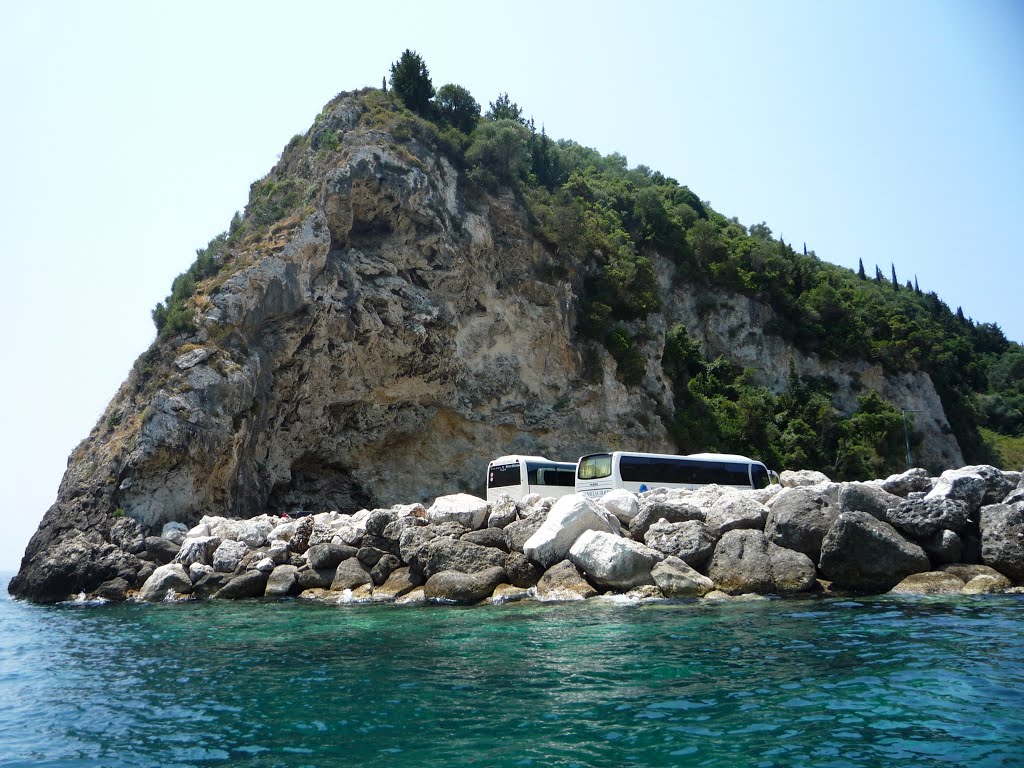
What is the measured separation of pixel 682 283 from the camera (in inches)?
1916

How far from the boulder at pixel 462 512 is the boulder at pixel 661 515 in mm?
3778

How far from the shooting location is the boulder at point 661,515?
16266 mm

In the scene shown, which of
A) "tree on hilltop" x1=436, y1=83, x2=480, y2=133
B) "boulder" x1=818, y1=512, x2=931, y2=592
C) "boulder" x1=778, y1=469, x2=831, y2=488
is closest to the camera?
"boulder" x1=818, y1=512, x2=931, y2=592

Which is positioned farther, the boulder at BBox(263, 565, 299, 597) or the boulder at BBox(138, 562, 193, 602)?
the boulder at BBox(138, 562, 193, 602)

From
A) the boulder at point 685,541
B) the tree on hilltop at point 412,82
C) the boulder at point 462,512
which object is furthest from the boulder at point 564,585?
Result: the tree on hilltop at point 412,82

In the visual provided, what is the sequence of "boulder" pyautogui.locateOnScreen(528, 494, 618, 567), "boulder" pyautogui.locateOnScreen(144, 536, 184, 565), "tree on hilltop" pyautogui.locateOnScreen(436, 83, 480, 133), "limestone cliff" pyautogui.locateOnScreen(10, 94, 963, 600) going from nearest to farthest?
1. "boulder" pyautogui.locateOnScreen(528, 494, 618, 567)
2. "boulder" pyautogui.locateOnScreen(144, 536, 184, 565)
3. "limestone cliff" pyautogui.locateOnScreen(10, 94, 963, 600)
4. "tree on hilltop" pyautogui.locateOnScreen(436, 83, 480, 133)

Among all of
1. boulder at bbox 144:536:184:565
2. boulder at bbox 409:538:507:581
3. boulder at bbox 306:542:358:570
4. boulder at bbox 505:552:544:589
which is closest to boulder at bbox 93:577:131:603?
boulder at bbox 144:536:184:565

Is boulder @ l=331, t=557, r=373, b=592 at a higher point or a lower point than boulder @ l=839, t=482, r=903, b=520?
lower

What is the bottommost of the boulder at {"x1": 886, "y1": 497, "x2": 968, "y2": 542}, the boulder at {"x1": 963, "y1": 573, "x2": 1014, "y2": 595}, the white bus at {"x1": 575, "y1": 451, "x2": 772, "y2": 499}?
the boulder at {"x1": 963, "y1": 573, "x2": 1014, "y2": 595}

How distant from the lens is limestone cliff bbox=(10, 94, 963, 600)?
2530 cm

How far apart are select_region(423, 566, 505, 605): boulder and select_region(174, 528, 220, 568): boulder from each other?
8.52 m

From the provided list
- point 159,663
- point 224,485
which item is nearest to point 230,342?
point 224,485

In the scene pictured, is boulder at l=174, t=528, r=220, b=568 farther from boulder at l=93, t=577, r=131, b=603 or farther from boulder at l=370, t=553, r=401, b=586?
boulder at l=370, t=553, r=401, b=586

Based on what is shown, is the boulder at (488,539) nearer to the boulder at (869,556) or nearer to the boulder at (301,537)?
the boulder at (301,537)
